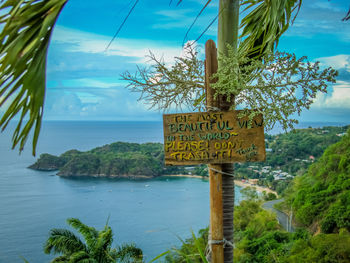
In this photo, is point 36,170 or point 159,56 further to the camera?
point 36,170

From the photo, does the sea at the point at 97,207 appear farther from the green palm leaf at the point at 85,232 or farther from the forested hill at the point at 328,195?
the green palm leaf at the point at 85,232

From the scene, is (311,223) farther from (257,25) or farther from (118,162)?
(118,162)

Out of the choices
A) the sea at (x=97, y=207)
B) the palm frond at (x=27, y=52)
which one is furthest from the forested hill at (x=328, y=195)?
the palm frond at (x=27, y=52)

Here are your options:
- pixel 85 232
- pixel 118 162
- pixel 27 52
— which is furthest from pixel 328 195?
pixel 118 162

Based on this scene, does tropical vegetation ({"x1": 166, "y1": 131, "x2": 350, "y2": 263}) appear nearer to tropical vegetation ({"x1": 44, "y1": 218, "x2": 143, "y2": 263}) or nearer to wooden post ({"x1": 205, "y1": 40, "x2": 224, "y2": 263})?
tropical vegetation ({"x1": 44, "y1": 218, "x2": 143, "y2": 263})

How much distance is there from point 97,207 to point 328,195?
17121mm

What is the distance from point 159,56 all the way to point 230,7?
41cm

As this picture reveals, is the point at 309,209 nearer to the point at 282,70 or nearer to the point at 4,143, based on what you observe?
the point at 282,70

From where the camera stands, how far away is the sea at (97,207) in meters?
19.5

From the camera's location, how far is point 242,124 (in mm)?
1396

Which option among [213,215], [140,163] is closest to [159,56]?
[213,215]

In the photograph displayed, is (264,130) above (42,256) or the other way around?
above

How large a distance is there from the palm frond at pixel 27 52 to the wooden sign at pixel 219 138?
68 cm

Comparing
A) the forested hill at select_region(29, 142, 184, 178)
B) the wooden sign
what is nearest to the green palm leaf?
the wooden sign
